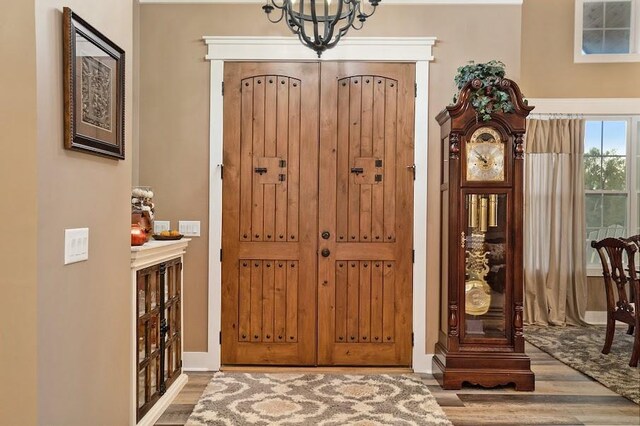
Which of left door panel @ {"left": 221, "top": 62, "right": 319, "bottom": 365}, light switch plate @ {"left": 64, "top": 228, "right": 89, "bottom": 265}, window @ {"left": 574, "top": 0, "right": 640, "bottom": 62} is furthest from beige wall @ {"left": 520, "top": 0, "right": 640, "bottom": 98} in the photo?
light switch plate @ {"left": 64, "top": 228, "right": 89, "bottom": 265}

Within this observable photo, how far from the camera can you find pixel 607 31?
5992mm

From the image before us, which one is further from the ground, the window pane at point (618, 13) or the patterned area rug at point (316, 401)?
the window pane at point (618, 13)

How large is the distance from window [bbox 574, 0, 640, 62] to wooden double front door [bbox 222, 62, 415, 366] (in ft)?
10.7

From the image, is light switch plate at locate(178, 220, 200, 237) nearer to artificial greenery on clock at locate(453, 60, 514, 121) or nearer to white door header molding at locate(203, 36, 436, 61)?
white door header molding at locate(203, 36, 436, 61)

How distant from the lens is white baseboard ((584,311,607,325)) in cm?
600

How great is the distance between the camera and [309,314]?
4.10 m

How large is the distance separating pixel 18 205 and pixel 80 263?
1.34ft

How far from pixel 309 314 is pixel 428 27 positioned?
246 cm

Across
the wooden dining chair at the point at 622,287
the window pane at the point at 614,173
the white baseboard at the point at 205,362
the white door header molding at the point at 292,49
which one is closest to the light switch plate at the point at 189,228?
the white baseboard at the point at 205,362

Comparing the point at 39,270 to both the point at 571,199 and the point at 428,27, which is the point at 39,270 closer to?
the point at 428,27

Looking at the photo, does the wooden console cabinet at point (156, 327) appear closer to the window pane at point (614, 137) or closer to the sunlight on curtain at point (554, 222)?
the sunlight on curtain at point (554, 222)

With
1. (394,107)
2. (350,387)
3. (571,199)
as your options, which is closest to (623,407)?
(350,387)

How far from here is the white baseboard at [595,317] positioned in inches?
236

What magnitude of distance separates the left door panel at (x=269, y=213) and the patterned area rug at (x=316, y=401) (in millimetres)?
325
